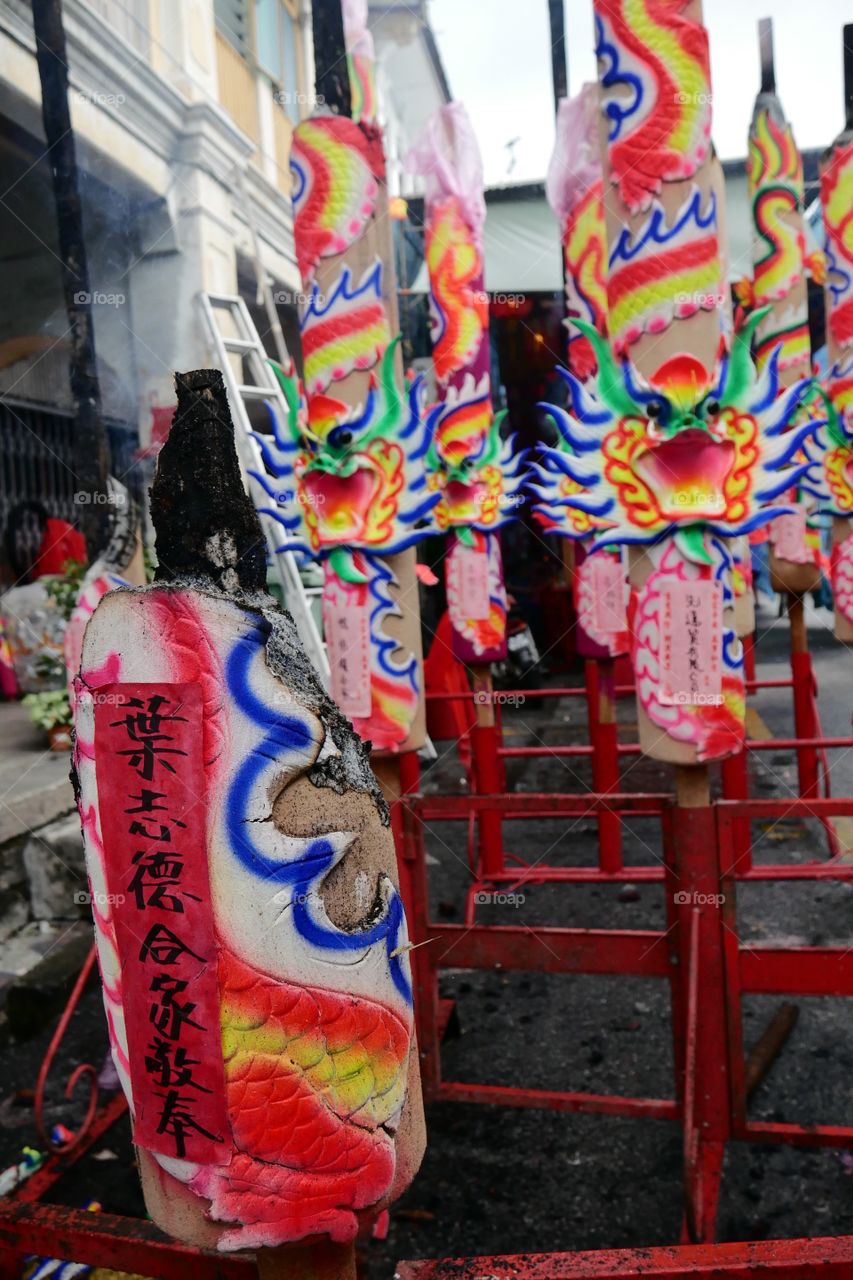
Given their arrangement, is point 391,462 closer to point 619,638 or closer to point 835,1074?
point 619,638

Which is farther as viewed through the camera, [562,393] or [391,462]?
[562,393]

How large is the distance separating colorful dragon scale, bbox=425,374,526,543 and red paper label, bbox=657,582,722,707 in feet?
7.32

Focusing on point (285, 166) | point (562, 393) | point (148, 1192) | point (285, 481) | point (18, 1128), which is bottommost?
point (18, 1128)

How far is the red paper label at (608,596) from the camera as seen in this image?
4.63 meters

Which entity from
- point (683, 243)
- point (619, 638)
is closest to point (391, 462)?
point (683, 243)

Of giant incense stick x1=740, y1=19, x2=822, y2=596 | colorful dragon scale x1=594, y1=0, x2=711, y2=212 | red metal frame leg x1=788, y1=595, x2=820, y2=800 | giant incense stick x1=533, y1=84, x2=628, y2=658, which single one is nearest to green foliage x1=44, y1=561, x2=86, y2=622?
giant incense stick x1=533, y1=84, x2=628, y2=658

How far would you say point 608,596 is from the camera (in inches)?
184

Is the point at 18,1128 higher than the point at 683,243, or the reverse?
the point at 683,243

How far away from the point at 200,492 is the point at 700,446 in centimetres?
186

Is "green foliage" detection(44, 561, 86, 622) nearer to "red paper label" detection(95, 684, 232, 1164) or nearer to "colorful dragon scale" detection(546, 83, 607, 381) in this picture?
"colorful dragon scale" detection(546, 83, 607, 381)

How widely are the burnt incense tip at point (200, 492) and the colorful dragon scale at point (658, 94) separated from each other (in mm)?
2041

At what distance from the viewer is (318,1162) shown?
1.15 m

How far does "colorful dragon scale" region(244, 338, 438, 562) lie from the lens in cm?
326

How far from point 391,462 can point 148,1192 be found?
7.97 feet
